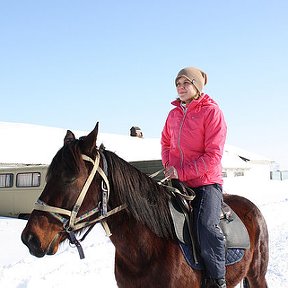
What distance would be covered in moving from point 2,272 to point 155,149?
96.7 ft

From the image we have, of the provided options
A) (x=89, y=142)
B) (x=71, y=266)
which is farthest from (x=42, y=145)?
(x=89, y=142)

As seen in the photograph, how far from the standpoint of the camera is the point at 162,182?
328 centimetres

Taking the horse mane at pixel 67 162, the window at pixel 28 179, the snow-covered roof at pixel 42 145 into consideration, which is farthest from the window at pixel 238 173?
the horse mane at pixel 67 162

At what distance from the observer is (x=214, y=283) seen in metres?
3.07

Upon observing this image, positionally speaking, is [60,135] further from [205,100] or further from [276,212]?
[205,100]

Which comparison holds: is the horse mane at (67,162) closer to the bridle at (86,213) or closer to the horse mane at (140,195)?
the bridle at (86,213)

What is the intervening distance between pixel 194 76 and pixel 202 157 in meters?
0.77

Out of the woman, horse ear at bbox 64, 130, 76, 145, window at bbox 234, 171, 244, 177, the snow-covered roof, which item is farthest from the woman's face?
window at bbox 234, 171, 244, 177

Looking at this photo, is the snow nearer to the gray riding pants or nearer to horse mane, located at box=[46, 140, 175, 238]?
horse mane, located at box=[46, 140, 175, 238]

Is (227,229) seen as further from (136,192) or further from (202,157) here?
(136,192)

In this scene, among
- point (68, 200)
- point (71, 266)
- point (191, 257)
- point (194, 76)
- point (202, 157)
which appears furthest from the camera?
point (71, 266)

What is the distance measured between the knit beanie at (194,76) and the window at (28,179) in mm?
13573

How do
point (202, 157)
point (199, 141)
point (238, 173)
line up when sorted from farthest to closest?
point (238, 173) < point (199, 141) < point (202, 157)

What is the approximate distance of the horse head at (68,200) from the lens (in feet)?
7.94
